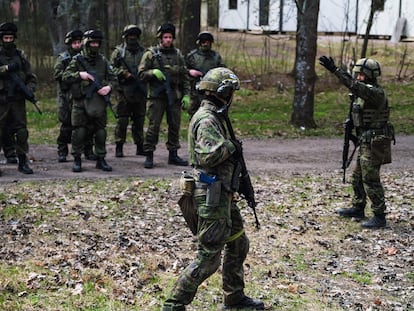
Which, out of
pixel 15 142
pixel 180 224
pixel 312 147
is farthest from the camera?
pixel 312 147

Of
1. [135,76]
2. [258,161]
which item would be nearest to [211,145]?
[135,76]

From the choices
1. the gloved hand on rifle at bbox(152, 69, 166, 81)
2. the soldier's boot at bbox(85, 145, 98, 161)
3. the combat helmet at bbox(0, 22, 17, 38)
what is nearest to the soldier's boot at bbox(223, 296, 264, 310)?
the gloved hand on rifle at bbox(152, 69, 166, 81)

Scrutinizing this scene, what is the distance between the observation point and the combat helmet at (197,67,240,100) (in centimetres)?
583

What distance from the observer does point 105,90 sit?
37.6ft

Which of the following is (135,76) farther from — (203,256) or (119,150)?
(203,256)

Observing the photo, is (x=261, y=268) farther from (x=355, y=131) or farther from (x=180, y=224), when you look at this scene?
(x=355, y=131)

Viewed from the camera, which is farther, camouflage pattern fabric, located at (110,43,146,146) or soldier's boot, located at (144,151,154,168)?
camouflage pattern fabric, located at (110,43,146,146)

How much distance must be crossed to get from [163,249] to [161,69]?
467 centimetres

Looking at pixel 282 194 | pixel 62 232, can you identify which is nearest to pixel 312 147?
pixel 282 194

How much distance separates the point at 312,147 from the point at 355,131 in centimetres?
558

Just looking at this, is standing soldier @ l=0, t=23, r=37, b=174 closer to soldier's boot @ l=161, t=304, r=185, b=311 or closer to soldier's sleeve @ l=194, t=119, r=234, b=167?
soldier's sleeve @ l=194, t=119, r=234, b=167

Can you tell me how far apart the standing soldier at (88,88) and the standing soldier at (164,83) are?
0.76 metres

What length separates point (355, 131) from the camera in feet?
30.5

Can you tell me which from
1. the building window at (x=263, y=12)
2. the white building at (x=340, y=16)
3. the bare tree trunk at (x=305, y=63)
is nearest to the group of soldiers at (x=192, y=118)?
the bare tree trunk at (x=305, y=63)
